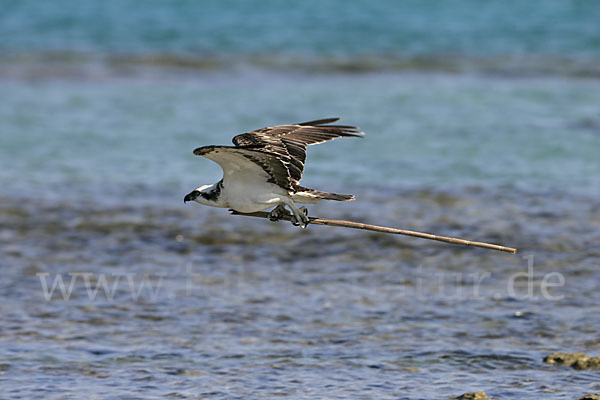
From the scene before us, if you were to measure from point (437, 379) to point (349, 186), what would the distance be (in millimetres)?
5549

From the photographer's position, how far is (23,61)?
70.1ft

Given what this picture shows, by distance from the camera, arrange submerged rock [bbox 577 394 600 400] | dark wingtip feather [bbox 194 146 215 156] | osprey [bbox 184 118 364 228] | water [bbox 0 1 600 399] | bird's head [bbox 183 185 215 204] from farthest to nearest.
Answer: water [bbox 0 1 600 399] → bird's head [bbox 183 185 215 204] → osprey [bbox 184 118 364 228] → submerged rock [bbox 577 394 600 400] → dark wingtip feather [bbox 194 146 215 156]

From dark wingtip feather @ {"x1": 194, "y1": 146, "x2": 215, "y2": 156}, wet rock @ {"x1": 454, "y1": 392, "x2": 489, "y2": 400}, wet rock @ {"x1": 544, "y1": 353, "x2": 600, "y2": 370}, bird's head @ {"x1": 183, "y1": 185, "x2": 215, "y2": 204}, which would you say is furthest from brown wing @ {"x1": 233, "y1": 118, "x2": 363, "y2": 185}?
wet rock @ {"x1": 544, "y1": 353, "x2": 600, "y2": 370}

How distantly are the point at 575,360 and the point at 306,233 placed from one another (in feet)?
13.0

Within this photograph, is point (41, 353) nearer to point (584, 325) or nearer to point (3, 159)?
point (584, 325)

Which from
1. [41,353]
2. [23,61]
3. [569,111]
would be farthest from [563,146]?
[23,61]

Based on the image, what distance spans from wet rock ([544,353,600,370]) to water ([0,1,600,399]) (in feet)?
0.27

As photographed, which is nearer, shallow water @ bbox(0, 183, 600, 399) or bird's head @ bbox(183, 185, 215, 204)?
bird's head @ bbox(183, 185, 215, 204)

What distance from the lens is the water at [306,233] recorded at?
22.7 feet

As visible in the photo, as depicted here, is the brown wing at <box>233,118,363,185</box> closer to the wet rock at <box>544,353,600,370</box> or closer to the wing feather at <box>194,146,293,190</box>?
the wing feather at <box>194,146,293,190</box>

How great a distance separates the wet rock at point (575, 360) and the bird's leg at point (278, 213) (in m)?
2.16

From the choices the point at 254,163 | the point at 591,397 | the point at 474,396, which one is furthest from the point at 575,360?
the point at 254,163

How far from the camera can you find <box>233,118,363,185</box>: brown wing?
614cm

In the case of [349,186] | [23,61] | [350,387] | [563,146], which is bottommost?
[350,387]
